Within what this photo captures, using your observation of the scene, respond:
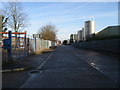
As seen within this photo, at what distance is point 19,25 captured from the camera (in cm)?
4291

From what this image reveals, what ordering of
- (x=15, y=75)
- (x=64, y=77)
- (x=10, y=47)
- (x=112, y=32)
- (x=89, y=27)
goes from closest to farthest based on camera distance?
(x=64, y=77) < (x=15, y=75) < (x=10, y=47) < (x=112, y=32) < (x=89, y=27)

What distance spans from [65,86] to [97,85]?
1.27 meters

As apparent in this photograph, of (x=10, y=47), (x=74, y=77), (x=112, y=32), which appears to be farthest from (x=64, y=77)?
(x=112, y=32)

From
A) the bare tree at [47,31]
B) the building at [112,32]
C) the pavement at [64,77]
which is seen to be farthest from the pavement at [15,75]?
the bare tree at [47,31]

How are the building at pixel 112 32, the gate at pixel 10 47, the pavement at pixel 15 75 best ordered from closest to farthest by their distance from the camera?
the pavement at pixel 15 75
the gate at pixel 10 47
the building at pixel 112 32

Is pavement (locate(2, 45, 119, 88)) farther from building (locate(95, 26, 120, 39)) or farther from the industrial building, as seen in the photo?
the industrial building

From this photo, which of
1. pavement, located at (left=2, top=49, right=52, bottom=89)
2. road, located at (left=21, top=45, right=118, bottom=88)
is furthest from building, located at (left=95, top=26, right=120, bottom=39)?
pavement, located at (left=2, top=49, right=52, bottom=89)

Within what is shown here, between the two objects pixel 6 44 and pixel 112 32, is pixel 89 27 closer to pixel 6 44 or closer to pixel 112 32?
pixel 112 32

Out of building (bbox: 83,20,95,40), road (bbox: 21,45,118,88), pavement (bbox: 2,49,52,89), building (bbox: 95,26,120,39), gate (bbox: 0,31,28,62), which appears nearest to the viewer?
road (bbox: 21,45,118,88)

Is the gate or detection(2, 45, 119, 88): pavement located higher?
the gate

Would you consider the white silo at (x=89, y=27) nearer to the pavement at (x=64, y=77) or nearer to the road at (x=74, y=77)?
the road at (x=74, y=77)

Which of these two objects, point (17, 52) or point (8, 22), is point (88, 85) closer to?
point (17, 52)

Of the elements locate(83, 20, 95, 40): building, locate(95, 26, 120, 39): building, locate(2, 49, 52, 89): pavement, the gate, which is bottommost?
locate(2, 49, 52, 89): pavement

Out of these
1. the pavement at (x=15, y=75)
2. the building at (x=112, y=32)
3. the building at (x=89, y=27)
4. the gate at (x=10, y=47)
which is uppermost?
the building at (x=89, y=27)
